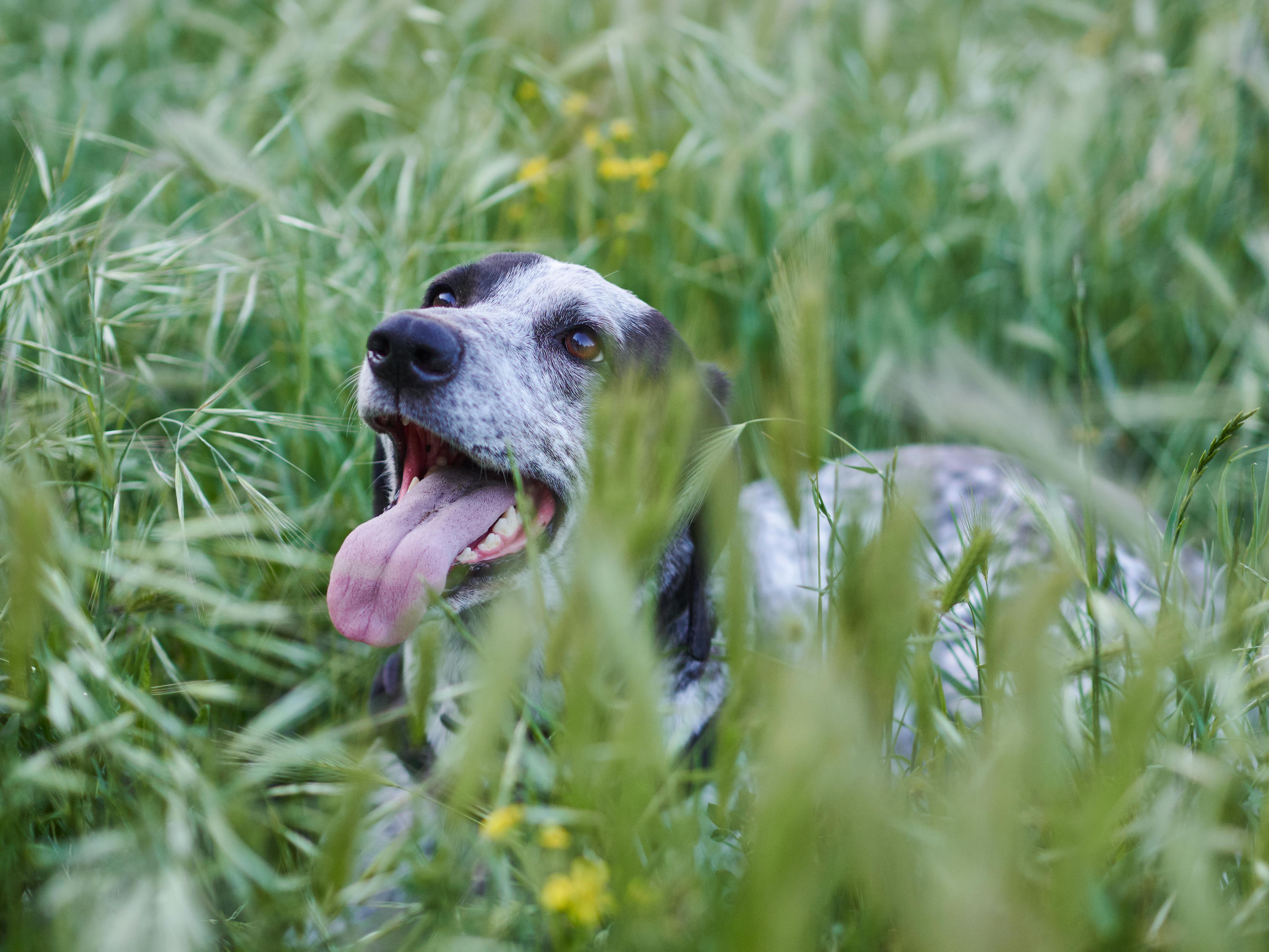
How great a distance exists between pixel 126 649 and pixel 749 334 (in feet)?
7.89

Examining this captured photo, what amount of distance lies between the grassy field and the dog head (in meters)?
0.18

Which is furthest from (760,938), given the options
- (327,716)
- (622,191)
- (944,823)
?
(622,191)

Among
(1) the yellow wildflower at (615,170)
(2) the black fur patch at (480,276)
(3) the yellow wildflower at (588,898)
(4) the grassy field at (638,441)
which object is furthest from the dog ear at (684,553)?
(1) the yellow wildflower at (615,170)

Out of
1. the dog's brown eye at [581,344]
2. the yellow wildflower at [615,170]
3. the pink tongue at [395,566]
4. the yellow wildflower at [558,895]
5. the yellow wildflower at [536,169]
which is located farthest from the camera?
the yellow wildflower at [615,170]

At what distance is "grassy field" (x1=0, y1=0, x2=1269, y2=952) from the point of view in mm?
1205

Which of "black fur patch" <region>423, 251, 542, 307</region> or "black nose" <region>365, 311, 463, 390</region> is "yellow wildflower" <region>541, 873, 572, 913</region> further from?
"black fur patch" <region>423, 251, 542, 307</region>

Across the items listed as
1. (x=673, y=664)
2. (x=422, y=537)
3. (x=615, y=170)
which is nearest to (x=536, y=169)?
(x=615, y=170)

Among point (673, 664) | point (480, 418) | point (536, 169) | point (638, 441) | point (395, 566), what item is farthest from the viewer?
point (536, 169)

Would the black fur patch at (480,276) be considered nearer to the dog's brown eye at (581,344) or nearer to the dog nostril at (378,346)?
the dog's brown eye at (581,344)

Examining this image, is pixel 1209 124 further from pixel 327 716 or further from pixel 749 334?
pixel 327 716

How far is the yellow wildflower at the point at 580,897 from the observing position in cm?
121

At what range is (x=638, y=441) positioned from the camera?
1391 mm

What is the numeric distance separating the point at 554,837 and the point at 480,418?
1060 mm

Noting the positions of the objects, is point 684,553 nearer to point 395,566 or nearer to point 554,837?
point 395,566
